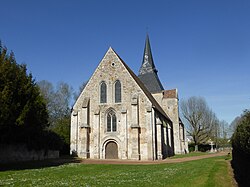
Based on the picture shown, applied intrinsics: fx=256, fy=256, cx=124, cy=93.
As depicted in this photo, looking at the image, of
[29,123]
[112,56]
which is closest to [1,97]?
[29,123]

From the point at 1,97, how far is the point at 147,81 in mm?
32006

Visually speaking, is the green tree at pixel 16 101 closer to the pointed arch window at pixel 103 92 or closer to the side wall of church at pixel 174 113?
the pointed arch window at pixel 103 92

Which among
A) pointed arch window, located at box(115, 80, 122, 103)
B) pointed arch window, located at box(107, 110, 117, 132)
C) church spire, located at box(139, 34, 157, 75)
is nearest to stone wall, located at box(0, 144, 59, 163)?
pointed arch window, located at box(107, 110, 117, 132)

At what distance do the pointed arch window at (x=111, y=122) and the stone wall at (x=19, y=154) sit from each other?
24.5ft

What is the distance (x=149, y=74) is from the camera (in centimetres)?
4625

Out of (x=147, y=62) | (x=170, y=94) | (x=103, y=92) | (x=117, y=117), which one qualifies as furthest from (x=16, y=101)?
(x=147, y=62)

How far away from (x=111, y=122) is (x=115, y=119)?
0.61 metres

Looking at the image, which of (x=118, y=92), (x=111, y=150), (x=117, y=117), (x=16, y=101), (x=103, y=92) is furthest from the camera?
(x=103, y=92)

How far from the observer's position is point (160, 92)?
43.8 m

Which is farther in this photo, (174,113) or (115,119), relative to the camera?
(174,113)

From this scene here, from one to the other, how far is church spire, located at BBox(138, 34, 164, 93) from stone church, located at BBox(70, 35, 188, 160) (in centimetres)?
1245

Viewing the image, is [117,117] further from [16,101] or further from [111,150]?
[16,101]

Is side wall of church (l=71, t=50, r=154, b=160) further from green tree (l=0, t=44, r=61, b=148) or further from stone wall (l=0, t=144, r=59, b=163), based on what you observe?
green tree (l=0, t=44, r=61, b=148)

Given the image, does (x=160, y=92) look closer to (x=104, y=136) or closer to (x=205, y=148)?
(x=104, y=136)
